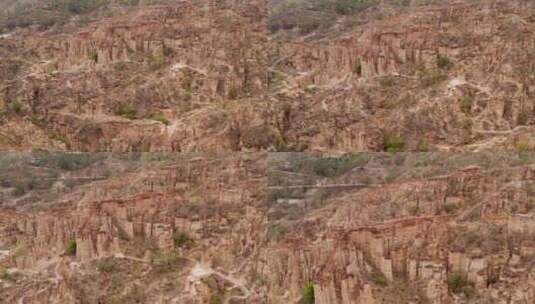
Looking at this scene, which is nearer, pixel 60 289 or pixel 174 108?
pixel 174 108

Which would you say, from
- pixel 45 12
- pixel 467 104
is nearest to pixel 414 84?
pixel 467 104

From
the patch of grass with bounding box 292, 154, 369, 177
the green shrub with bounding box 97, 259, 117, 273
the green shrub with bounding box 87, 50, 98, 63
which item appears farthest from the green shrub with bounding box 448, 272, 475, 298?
the green shrub with bounding box 87, 50, 98, 63

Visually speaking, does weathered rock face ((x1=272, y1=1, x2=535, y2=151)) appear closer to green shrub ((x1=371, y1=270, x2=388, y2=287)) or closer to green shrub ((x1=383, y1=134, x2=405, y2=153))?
green shrub ((x1=383, y1=134, x2=405, y2=153))

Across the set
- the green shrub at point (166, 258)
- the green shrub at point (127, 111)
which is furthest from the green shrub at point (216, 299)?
the green shrub at point (127, 111)

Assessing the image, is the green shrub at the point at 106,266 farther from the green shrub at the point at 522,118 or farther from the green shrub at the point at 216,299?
the green shrub at the point at 522,118

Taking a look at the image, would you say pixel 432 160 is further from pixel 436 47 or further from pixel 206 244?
pixel 206 244

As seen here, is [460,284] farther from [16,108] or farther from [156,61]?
[16,108]

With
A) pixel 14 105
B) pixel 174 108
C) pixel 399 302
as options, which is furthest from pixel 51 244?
pixel 399 302
